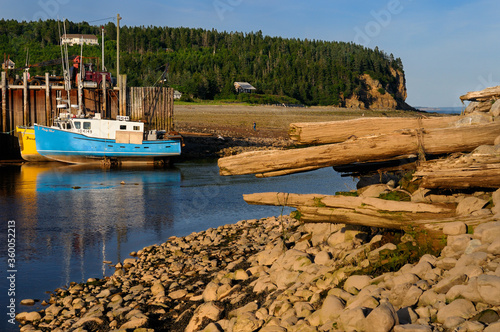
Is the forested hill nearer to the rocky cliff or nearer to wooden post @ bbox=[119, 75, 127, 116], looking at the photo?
the rocky cliff

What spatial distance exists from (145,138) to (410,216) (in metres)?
27.0

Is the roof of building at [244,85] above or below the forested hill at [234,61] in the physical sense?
below

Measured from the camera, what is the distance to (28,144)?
34.1 m

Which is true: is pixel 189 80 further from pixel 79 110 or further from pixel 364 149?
pixel 364 149

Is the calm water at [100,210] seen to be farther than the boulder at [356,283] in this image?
Yes

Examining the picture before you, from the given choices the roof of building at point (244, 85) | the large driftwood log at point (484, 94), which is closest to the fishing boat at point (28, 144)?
the large driftwood log at point (484, 94)

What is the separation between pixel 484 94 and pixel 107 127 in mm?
26182

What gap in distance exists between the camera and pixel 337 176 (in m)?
29.5

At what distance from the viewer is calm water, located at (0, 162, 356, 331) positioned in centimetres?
1314

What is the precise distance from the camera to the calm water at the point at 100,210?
1314cm

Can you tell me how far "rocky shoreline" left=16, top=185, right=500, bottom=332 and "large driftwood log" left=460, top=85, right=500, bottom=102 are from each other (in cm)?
296

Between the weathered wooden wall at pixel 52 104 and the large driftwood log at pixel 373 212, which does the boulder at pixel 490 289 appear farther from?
the weathered wooden wall at pixel 52 104

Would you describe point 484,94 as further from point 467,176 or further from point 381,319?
point 381,319

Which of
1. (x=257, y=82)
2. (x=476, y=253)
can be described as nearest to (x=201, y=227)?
(x=476, y=253)
